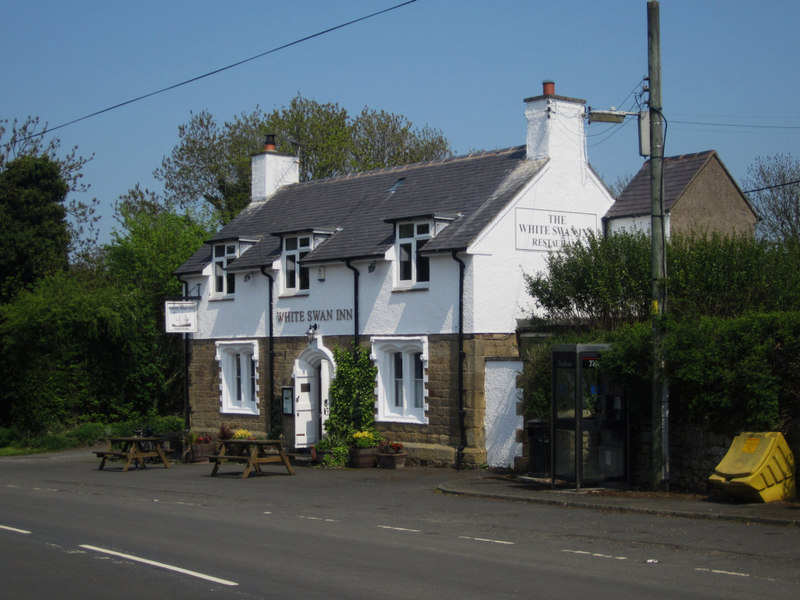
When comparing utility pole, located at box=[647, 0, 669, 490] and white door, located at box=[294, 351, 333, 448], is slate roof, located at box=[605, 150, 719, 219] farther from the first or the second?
white door, located at box=[294, 351, 333, 448]

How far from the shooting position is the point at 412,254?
73.8ft

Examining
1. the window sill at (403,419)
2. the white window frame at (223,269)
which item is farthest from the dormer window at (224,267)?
the window sill at (403,419)

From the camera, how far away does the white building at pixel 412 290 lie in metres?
21.0

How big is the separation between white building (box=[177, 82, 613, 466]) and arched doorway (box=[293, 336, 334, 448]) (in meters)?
0.04

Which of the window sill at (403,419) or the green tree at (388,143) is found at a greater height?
the green tree at (388,143)

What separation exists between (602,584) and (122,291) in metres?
27.8

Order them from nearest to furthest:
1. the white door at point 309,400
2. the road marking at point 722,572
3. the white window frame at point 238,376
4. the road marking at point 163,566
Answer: the road marking at point 163,566
the road marking at point 722,572
the white door at point 309,400
the white window frame at point 238,376

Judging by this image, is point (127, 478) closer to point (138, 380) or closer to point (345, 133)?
point (138, 380)

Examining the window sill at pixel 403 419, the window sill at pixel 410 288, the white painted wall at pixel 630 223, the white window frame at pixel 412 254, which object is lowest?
the window sill at pixel 403 419

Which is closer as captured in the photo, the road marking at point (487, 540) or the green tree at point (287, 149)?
the road marking at point (487, 540)

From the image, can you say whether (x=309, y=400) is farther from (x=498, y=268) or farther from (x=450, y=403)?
(x=498, y=268)

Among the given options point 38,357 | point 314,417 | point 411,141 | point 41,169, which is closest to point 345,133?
point 411,141

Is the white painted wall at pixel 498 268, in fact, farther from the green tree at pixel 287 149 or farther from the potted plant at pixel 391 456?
the green tree at pixel 287 149

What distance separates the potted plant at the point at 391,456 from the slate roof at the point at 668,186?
7585 millimetres
